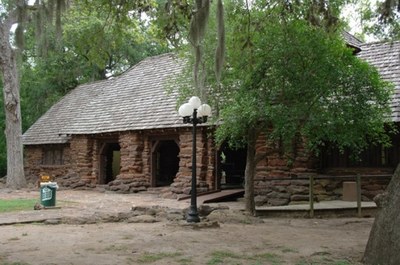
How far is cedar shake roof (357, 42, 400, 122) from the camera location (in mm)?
13803

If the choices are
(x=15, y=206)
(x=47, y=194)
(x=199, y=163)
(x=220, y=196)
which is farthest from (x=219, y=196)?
(x=15, y=206)

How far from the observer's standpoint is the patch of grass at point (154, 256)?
6.39 m

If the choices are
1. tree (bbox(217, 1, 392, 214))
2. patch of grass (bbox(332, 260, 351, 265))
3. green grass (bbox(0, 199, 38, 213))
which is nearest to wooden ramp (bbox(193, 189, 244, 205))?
tree (bbox(217, 1, 392, 214))

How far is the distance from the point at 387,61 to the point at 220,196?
7.13 meters

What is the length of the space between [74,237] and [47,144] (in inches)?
681

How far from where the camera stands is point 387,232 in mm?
6121

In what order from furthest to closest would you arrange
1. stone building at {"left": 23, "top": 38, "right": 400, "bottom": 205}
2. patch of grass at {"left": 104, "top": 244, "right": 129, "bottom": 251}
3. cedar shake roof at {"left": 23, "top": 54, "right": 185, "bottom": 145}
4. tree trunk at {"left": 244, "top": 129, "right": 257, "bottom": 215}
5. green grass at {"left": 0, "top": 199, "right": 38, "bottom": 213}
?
cedar shake roof at {"left": 23, "top": 54, "right": 185, "bottom": 145} → stone building at {"left": 23, "top": 38, "right": 400, "bottom": 205} → green grass at {"left": 0, "top": 199, "right": 38, "bottom": 213} → tree trunk at {"left": 244, "top": 129, "right": 257, "bottom": 215} → patch of grass at {"left": 104, "top": 244, "right": 129, "bottom": 251}

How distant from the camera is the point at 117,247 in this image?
7266 millimetres

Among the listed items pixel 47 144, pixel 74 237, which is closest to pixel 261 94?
pixel 74 237

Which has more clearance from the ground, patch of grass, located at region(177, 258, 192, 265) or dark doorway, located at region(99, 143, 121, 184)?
dark doorway, located at region(99, 143, 121, 184)

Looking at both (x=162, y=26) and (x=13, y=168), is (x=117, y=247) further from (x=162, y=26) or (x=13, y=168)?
(x=13, y=168)

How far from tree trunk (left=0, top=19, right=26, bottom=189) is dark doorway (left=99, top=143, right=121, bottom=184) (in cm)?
361

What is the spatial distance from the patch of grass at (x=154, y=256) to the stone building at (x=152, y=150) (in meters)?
5.92

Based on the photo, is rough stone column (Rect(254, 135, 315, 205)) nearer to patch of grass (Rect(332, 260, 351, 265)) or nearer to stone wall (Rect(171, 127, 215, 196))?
stone wall (Rect(171, 127, 215, 196))
